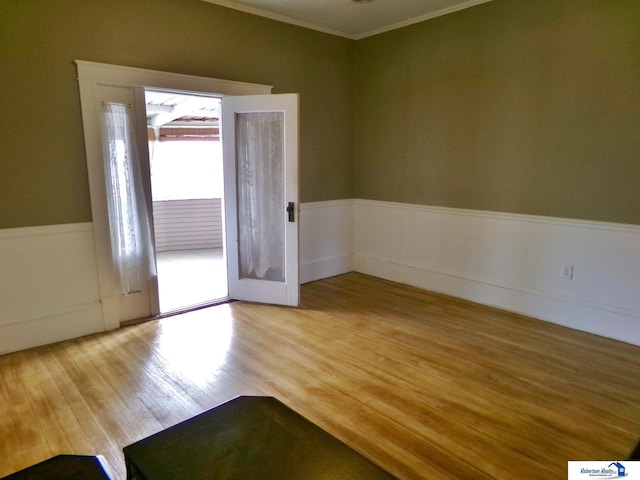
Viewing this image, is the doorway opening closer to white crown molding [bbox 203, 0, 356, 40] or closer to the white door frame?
the white door frame

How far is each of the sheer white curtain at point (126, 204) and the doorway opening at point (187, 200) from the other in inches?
20.7

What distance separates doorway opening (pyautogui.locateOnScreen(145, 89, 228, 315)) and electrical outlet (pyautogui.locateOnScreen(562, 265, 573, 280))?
10.4ft

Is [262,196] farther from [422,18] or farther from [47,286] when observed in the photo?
[422,18]

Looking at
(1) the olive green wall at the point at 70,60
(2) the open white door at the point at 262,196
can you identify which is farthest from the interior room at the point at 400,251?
(2) the open white door at the point at 262,196

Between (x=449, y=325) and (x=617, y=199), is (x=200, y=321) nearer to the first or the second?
(x=449, y=325)

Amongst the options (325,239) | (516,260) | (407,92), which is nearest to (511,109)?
(407,92)

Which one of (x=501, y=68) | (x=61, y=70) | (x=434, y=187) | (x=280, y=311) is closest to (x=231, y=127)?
(x=61, y=70)

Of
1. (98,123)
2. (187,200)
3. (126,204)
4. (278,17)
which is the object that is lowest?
(187,200)

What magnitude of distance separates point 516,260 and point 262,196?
248cm

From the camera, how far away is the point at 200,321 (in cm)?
365

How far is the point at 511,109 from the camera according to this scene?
145 inches

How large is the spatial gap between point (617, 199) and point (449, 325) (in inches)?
64.2

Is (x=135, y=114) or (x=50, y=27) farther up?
(x=50, y=27)

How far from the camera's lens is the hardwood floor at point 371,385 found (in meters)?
2.03
